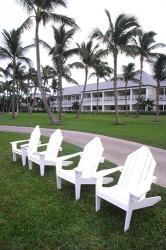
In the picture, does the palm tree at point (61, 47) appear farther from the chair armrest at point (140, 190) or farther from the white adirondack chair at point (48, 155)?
the chair armrest at point (140, 190)

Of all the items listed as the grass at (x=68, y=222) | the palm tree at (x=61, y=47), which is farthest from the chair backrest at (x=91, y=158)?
the palm tree at (x=61, y=47)

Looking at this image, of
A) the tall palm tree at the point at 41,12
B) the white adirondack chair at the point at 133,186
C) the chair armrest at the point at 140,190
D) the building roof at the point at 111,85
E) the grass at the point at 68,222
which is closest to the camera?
the grass at the point at 68,222

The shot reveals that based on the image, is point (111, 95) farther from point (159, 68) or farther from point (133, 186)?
point (133, 186)

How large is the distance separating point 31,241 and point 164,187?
11.5 feet

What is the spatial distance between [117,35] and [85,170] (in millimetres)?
24734

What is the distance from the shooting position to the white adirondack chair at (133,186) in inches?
197

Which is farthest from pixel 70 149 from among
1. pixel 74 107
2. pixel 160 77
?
pixel 74 107

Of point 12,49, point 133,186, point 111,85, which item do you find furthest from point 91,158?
point 111,85

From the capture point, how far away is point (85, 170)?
6.75 metres

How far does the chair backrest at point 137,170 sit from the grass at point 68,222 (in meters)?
0.54

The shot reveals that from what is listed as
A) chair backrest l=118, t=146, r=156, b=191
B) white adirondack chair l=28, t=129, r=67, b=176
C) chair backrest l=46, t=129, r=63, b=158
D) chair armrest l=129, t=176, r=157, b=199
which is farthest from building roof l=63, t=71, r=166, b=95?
chair armrest l=129, t=176, r=157, b=199

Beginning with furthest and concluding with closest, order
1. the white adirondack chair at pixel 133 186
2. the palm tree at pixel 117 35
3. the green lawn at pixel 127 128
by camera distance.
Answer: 1. the palm tree at pixel 117 35
2. the green lawn at pixel 127 128
3. the white adirondack chair at pixel 133 186

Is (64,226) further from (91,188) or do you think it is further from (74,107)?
(74,107)

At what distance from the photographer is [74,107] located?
→ 7944 centimetres
